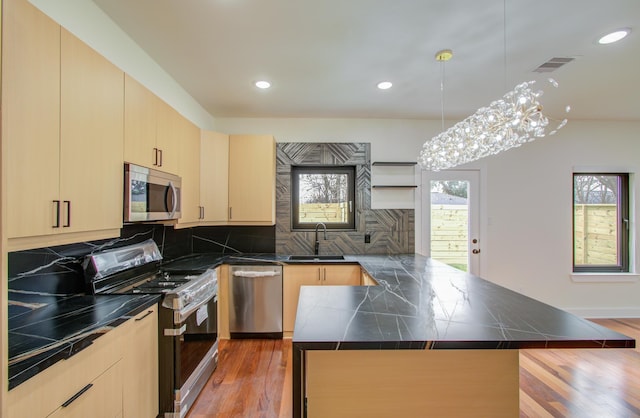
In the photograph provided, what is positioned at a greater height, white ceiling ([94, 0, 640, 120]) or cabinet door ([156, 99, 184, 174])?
white ceiling ([94, 0, 640, 120])

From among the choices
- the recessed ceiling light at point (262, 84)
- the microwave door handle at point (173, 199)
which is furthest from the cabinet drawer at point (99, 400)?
the recessed ceiling light at point (262, 84)


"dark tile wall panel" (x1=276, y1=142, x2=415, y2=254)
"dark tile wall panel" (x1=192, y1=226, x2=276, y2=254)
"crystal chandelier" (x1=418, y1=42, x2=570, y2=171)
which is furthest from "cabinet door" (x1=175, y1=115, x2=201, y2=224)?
"crystal chandelier" (x1=418, y1=42, x2=570, y2=171)

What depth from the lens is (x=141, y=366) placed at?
1.51 meters

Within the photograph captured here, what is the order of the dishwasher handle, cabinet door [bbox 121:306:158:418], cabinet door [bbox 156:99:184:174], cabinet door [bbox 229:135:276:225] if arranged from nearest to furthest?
cabinet door [bbox 121:306:158:418] < cabinet door [bbox 156:99:184:174] < the dishwasher handle < cabinet door [bbox 229:135:276:225]

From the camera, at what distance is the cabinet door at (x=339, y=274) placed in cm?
284

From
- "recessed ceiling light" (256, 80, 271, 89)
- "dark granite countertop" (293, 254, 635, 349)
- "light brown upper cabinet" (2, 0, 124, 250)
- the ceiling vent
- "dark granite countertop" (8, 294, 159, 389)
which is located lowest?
"dark granite countertop" (8, 294, 159, 389)

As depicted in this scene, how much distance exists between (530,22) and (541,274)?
3.21 m

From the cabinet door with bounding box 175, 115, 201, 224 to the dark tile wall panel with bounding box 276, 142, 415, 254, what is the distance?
973mm

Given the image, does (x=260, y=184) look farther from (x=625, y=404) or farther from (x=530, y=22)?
(x=625, y=404)

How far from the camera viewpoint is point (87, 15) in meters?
1.55

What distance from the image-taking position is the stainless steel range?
5.46 ft

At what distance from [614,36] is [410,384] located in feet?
8.82

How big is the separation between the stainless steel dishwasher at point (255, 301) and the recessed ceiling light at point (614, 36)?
3.26 m

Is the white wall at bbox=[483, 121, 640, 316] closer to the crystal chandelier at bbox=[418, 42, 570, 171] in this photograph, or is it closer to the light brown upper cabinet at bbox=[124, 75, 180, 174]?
the crystal chandelier at bbox=[418, 42, 570, 171]
